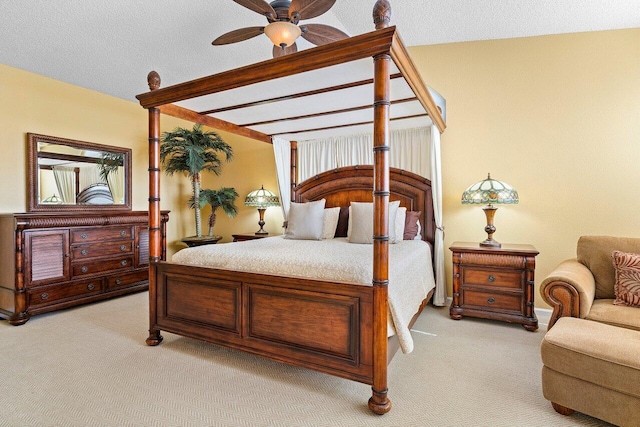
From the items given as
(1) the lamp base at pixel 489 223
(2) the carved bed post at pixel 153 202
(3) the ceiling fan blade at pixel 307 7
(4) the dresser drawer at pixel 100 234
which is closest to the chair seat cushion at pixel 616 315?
(1) the lamp base at pixel 489 223

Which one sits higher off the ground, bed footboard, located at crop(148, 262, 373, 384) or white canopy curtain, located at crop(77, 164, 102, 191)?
white canopy curtain, located at crop(77, 164, 102, 191)

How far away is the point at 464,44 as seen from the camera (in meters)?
3.87

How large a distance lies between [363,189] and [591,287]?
2.51 m

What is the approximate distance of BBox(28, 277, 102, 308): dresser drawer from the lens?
351cm

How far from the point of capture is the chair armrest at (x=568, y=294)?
7.58ft

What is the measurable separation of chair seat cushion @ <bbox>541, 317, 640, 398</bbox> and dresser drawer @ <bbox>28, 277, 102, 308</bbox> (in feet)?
15.2

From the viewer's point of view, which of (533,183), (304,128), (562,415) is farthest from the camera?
(304,128)

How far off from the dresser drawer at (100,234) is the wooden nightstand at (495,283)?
413 centimetres

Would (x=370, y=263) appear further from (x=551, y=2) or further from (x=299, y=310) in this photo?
(x=551, y=2)

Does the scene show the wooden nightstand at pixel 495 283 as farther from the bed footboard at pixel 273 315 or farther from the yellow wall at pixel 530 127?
the bed footboard at pixel 273 315

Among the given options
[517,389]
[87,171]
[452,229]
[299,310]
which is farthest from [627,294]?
[87,171]

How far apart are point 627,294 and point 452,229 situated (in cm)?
175

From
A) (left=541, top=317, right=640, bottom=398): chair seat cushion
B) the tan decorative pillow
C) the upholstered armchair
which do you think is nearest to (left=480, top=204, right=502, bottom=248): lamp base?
the upholstered armchair

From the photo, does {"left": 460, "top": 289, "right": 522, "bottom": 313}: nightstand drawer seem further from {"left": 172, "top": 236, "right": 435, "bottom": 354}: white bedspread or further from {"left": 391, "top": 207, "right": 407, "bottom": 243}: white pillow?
{"left": 391, "top": 207, "right": 407, "bottom": 243}: white pillow
